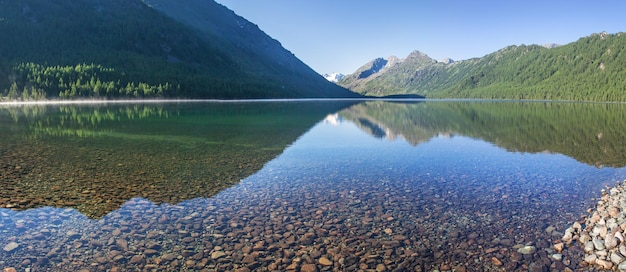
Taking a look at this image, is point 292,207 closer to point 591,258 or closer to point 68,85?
point 591,258

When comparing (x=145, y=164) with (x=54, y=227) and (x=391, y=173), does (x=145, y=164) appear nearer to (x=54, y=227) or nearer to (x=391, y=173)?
(x=54, y=227)

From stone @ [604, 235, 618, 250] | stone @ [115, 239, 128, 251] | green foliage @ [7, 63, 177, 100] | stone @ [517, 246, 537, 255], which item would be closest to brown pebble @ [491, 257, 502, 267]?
stone @ [517, 246, 537, 255]

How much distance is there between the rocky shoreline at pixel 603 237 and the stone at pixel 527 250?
793 mm

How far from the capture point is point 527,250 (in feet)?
43.9

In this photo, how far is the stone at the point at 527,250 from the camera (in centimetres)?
1322

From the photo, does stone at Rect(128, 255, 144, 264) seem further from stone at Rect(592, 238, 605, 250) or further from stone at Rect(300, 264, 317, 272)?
stone at Rect(592, 238, 605, 250)

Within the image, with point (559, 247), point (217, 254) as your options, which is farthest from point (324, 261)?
point (559, 247)

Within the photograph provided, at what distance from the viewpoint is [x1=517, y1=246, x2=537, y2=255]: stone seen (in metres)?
13.2

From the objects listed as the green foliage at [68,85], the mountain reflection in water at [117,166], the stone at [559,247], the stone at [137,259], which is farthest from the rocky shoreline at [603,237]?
the green foliage at [68,85]

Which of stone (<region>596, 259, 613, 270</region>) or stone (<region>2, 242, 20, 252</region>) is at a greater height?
stone (<region>596, 259, 613, 270</region>)

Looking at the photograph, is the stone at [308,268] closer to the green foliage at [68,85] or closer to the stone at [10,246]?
the stone at [10,246]

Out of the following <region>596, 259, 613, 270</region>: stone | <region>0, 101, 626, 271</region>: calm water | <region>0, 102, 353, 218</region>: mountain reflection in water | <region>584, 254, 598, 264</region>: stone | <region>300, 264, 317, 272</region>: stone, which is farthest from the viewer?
<region>0, 102, 353, 218</region>: mountain reflection in water

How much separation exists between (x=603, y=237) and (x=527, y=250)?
286 cm

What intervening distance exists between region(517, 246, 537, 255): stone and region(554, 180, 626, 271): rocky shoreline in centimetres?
79
